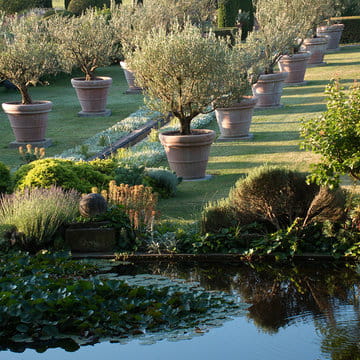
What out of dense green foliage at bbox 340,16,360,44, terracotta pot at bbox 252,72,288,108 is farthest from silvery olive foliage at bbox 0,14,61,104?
dense green foliage at bbox 340,16,360,44

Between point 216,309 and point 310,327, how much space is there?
0.82 m

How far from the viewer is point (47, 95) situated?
69.0 feet

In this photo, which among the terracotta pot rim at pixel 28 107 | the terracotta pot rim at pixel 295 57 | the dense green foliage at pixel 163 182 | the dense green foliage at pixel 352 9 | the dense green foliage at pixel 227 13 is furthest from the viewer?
the dense green foliage at pixel 352 9

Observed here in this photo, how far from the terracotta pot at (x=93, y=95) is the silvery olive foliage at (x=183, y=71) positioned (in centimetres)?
630

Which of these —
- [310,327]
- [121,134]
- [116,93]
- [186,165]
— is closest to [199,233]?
[310,327]

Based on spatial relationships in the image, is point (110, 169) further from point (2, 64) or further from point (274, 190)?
point (2, 64)

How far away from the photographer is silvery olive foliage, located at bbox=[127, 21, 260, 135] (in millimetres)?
10375

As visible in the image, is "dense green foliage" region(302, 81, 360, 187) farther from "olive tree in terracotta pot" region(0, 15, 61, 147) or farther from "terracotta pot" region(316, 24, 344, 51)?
"terracotta pot" region(316, 24, 344, 51)

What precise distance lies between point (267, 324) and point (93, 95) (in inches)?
→ 487

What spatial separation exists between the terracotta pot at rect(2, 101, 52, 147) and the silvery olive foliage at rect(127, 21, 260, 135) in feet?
11.6

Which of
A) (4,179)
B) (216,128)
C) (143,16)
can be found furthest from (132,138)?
(143,16)

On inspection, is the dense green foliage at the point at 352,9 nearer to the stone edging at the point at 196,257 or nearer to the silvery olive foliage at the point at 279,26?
the silvery olive foliage at the point at 279,26

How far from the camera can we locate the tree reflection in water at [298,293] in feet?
17.9

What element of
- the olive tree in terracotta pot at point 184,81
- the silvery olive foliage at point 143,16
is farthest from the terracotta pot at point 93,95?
the olive tree in terracotta pot at point 184,81
